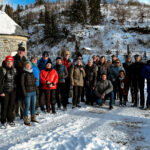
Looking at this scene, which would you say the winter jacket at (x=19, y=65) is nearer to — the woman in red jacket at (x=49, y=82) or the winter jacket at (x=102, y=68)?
the woman in red jacket at (x=49, y=82)

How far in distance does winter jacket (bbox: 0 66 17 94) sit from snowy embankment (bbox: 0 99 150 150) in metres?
1.05

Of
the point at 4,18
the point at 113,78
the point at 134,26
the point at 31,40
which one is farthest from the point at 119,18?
the point at 113,78

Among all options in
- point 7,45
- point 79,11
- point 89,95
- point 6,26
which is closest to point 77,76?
point 89,95

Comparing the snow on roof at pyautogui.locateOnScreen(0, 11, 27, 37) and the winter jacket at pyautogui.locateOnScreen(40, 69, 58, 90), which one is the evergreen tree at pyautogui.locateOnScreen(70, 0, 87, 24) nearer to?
the snow on roof at pyautogui.locateOnScreen(0, 11, 27, 37)

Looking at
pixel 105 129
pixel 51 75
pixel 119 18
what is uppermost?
pixel 119 18

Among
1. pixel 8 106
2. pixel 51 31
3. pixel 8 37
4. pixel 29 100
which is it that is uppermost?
pixel 51 31

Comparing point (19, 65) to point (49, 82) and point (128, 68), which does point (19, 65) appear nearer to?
point (49, 82)

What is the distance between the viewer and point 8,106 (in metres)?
4.91

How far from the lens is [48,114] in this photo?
606 centimetres

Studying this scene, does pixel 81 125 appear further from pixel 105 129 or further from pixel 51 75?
pixel 51 75

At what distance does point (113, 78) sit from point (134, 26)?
37.2 m

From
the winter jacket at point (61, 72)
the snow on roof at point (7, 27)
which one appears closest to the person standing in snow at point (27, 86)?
the winter jacket at point (61, 72)

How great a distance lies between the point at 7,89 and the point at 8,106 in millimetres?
482

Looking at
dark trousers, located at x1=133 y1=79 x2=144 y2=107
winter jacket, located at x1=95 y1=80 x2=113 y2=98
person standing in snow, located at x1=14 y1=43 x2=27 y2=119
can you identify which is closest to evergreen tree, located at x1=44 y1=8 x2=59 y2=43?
winter jacket, located at x1=95 y1=80 x2=113 y2=98
